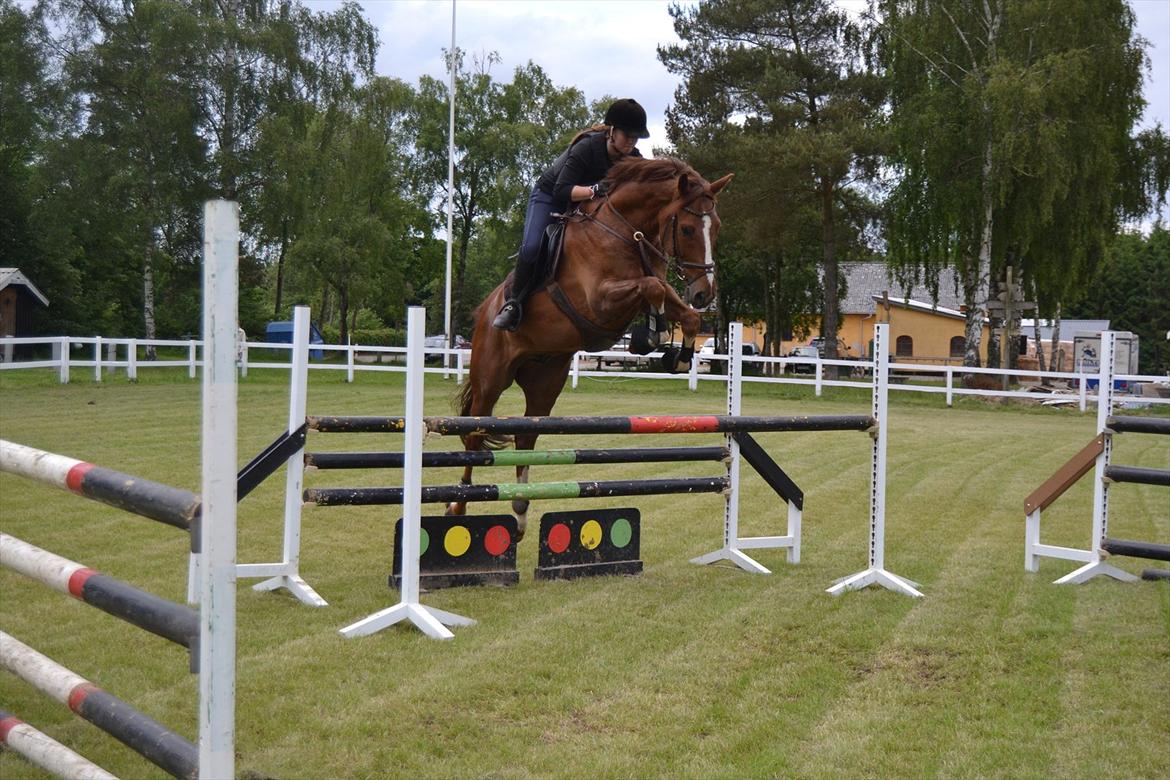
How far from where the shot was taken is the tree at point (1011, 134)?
24.6 metres

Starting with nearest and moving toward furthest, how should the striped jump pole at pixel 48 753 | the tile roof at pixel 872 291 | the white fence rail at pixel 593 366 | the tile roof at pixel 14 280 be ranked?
the striped jump pole at pixel 48 753, the white fence rail at pixel 593 366, the tile roof at pixel 14 280, the tile roof at pixel 872 291

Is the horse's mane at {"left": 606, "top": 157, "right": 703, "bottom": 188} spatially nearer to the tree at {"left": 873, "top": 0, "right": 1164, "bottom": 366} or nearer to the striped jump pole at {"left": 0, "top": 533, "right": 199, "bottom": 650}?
the striped jump pole at {"left": 0, "top": 533, "right": 199, "bottom": 650}

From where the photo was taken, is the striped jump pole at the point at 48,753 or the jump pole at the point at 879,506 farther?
the jump pole at the point at 879,506

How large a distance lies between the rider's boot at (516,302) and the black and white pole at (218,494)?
160 inches

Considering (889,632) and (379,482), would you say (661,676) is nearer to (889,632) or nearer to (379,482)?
(889,632)

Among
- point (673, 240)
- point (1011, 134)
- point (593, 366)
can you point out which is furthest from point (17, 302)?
point (673, 240)

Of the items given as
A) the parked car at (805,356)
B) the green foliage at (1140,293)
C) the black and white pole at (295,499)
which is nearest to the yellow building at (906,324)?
the parked car at (805,356)

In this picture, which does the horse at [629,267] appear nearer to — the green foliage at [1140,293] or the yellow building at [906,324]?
the yellow building at [906,324]

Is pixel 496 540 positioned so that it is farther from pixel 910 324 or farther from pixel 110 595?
pixel 910 324

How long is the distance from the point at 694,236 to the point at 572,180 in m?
0.97

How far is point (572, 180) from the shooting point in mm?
6359

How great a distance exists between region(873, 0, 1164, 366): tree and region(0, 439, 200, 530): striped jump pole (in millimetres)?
25412

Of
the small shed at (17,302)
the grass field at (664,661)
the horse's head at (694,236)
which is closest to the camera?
the grass field at (664,661)

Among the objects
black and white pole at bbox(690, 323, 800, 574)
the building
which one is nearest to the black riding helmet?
black and white pole at bbox(690, 323, 800, 574)
